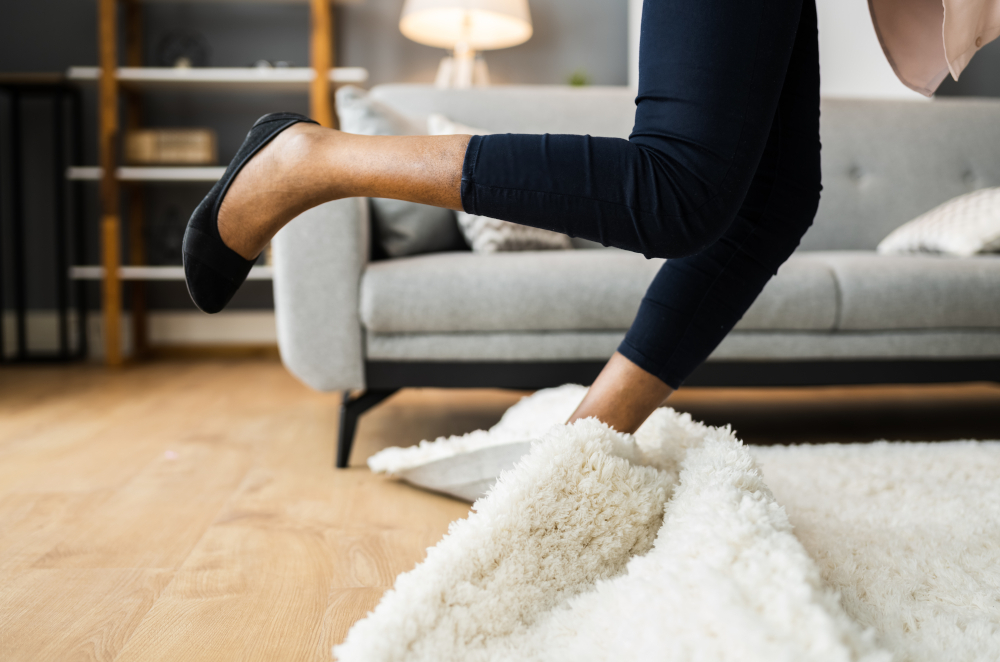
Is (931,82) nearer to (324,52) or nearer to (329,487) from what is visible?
(329,487)

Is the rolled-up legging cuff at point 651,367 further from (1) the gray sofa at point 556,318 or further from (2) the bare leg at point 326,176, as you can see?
(1) the gray sofa at point 556,318

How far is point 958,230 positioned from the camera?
1.54 m

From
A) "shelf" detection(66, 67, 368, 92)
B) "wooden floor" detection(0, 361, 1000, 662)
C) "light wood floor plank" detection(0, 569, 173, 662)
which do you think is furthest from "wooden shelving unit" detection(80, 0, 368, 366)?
"light wood floor plank" detection(0, 569, 173, 662)

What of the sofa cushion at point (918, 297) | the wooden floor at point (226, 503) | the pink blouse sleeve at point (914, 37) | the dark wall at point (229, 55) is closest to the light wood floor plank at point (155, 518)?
the wooden floor at point (226, 503)

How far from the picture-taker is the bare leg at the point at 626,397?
29.2 inches

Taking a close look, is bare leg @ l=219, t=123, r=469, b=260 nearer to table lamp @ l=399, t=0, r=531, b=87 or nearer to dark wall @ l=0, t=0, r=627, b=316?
table lamp @ l=399, t=0, r=531, b=87

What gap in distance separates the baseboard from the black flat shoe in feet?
7.28

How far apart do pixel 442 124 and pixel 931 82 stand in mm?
1047

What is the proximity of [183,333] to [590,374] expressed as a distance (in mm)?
2272

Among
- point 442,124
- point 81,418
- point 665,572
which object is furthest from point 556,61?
point 665,572

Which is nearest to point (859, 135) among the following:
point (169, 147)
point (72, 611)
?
point (72, 611)

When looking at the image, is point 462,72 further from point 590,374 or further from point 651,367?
point 651,367

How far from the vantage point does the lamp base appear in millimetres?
2723

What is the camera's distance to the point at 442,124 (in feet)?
5.22
